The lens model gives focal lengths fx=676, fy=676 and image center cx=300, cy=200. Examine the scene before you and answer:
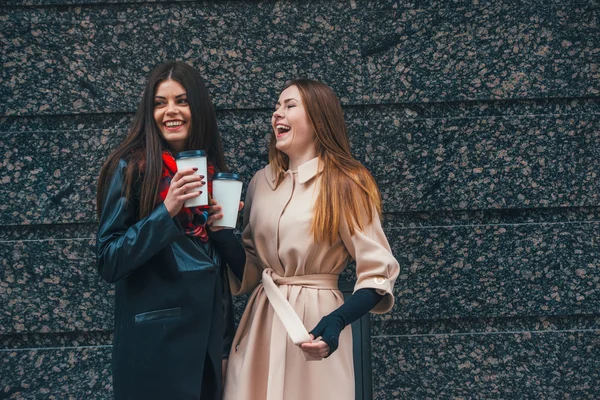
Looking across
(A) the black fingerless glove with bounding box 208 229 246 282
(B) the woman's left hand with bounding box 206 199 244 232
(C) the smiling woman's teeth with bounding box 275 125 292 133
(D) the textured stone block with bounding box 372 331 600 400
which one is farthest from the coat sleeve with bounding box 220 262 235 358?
(D) the textured stone block with bounding box 372 331 600 400

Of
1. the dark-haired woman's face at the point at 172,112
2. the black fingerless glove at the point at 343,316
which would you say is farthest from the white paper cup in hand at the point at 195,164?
the black fingerless glove at the point at 343,316

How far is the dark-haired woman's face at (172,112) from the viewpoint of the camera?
297 cm

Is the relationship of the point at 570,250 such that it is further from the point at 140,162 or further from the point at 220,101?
the point at 140,162

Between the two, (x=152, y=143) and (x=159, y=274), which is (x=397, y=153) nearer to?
(x=152, y=143)

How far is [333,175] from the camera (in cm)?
299

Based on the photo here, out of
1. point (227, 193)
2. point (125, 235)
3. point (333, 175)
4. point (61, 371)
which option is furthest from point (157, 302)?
point (61, 371)

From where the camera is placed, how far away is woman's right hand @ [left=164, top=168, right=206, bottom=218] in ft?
8.63

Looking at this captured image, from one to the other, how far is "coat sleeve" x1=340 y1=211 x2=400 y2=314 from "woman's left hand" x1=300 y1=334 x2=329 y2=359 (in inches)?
14.0

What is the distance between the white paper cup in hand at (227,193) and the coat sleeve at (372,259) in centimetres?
48

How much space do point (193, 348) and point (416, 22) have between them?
2.26 meters

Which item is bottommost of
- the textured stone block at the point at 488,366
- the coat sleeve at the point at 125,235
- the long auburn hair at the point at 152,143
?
the textured stone block at the point at 488,366

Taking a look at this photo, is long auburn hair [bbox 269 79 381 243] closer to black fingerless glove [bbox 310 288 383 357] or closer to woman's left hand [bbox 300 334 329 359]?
black fingerless glove [bbox 310 288 383 357]

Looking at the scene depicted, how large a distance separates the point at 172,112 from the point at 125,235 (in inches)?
23.8

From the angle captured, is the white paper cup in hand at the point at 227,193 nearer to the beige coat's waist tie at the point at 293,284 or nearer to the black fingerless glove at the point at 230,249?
the black fingerless glove at the point at 230,249
